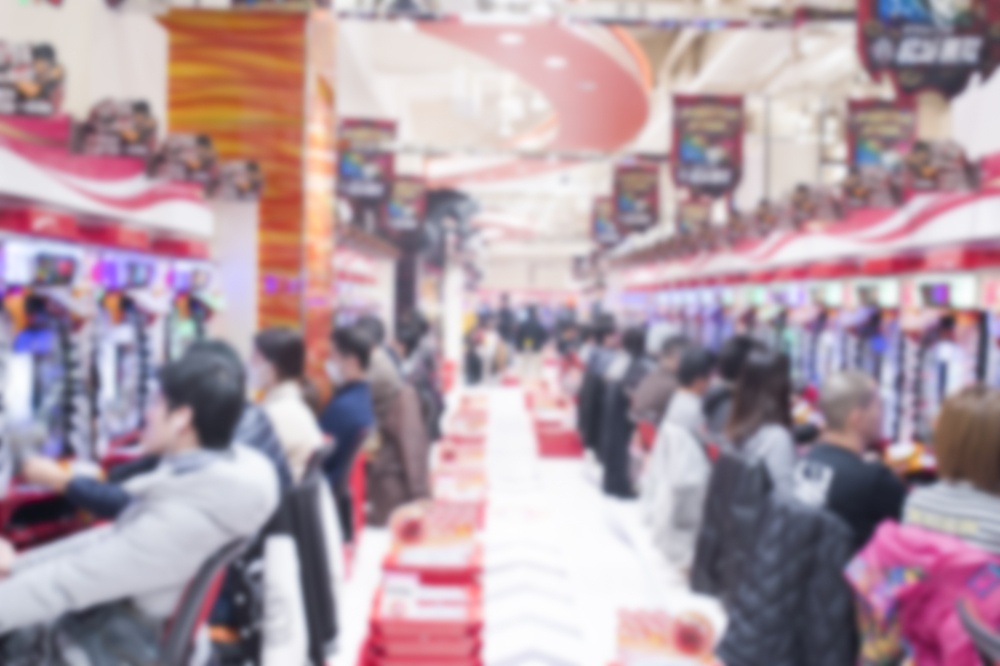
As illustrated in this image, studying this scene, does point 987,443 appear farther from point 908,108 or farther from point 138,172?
point 908,108

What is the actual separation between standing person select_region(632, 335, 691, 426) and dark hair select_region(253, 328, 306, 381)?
307 centimetres

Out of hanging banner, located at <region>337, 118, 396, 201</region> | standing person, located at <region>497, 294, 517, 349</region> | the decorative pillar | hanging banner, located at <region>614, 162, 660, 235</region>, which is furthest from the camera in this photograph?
standing person, located at <region>497, 294, 517, 349</region>

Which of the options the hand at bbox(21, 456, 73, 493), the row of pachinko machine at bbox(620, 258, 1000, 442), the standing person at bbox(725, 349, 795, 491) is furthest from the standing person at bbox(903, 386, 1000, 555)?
the row of pachinko machine at bbox(620, 258, 1000, 442)

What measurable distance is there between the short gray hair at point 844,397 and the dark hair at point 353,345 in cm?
255

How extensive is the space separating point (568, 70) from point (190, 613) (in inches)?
315

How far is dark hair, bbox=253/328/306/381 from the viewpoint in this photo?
14.0ft

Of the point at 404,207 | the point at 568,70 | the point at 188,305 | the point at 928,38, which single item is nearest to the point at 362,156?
the point at 404,207

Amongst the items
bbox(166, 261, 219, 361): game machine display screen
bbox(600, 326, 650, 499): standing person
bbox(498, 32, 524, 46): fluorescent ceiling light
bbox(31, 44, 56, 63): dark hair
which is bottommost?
bbox(600, 326, 650, 499): standing person

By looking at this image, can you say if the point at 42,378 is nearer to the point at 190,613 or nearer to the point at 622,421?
the point at 190,613

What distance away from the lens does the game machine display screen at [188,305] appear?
5.62 meters

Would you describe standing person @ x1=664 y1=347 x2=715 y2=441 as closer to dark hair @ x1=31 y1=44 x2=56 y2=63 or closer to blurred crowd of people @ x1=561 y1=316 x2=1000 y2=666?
blurred crowd of people @ x1=561 y1=316 x2=1000 y2=666

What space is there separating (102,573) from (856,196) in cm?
559

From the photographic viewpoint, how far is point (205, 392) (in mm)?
2438

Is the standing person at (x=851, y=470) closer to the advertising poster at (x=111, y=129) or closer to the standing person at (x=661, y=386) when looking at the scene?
the advertising poster at (x=111, y=129)
